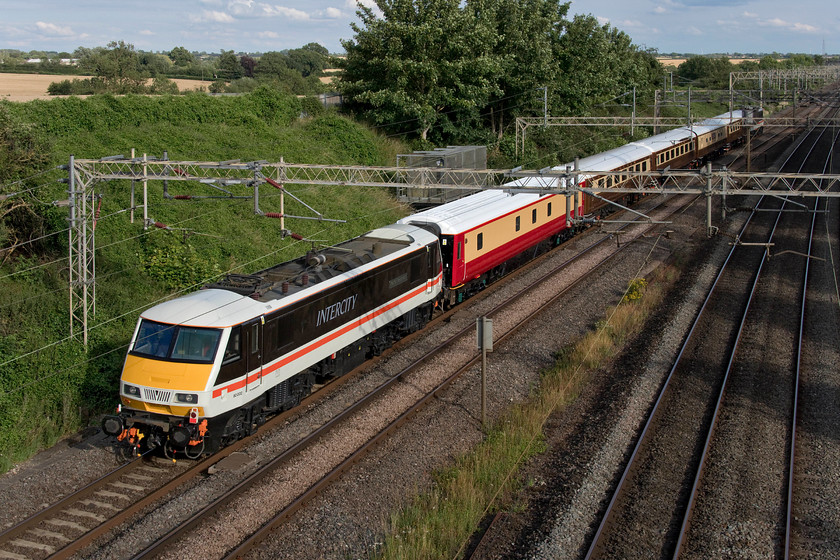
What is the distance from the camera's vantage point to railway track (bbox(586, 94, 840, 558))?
10.9m

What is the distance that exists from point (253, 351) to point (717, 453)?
8381 millimetres

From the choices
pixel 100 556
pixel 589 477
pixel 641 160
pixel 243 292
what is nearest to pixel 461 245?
pixel 243 292

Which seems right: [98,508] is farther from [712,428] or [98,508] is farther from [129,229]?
[129,229]

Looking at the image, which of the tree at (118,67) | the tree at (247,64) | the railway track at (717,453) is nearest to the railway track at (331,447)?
the railway track at (717,453)

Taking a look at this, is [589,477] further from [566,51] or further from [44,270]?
[566,51]

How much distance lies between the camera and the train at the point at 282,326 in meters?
12.7

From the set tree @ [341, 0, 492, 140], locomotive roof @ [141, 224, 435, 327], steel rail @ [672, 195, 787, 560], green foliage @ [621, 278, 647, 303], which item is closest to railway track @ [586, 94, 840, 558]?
steel rail @ [672, 195, 787, 560]

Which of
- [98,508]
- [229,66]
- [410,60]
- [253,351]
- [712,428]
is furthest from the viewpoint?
[229,66]

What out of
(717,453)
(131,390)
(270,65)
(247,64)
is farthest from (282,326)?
(247,64)

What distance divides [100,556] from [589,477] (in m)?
7.48

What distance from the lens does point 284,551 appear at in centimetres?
1048

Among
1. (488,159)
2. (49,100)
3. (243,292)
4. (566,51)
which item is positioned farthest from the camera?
(566,51)

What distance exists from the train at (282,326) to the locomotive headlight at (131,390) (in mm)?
18

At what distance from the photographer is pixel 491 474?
41.4 ft
